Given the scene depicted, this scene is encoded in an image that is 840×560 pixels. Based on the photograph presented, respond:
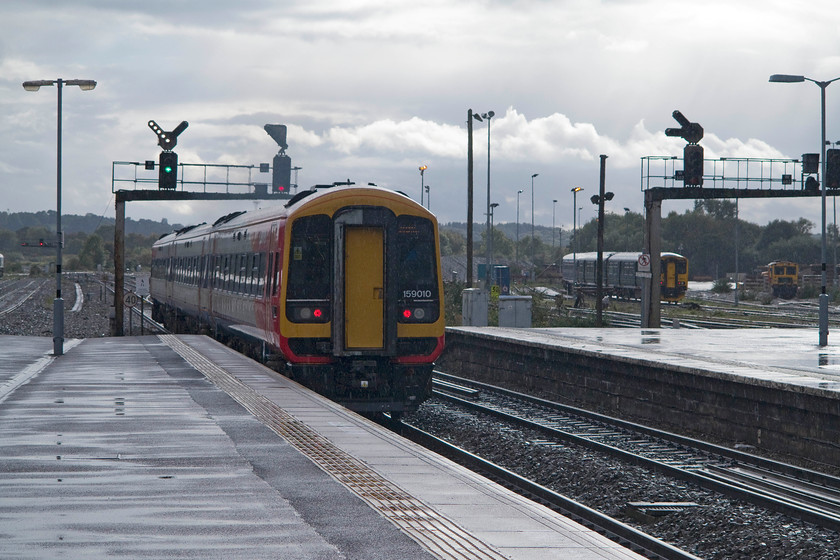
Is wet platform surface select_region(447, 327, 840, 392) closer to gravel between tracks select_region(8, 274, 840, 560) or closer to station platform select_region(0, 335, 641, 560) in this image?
gravel between tracks select_region(8, 274, 840, 560)

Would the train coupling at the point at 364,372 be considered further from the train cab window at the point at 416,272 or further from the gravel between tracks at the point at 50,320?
the gravel between tracks at the point at 50,320

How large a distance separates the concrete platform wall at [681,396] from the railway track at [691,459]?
3.07ft

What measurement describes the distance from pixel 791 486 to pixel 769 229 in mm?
116383

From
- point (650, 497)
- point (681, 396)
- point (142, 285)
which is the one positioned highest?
point (142, 285)

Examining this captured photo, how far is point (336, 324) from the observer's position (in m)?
14.8

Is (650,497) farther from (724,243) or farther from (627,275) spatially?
(724,243)

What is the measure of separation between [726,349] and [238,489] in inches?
588

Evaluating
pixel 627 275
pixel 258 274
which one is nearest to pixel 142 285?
pixel 258 274

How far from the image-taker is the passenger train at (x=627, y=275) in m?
58.2

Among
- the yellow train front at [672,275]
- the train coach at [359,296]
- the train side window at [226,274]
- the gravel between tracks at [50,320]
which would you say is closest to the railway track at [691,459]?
the train coach at [359,296]

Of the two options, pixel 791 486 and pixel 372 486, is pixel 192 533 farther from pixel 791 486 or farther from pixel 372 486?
pixel 791 486

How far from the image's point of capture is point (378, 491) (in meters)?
7.91

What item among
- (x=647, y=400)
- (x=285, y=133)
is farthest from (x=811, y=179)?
(x=285, y=133)

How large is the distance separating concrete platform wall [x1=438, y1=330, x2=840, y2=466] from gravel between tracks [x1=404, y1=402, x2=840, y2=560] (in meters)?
2.44
